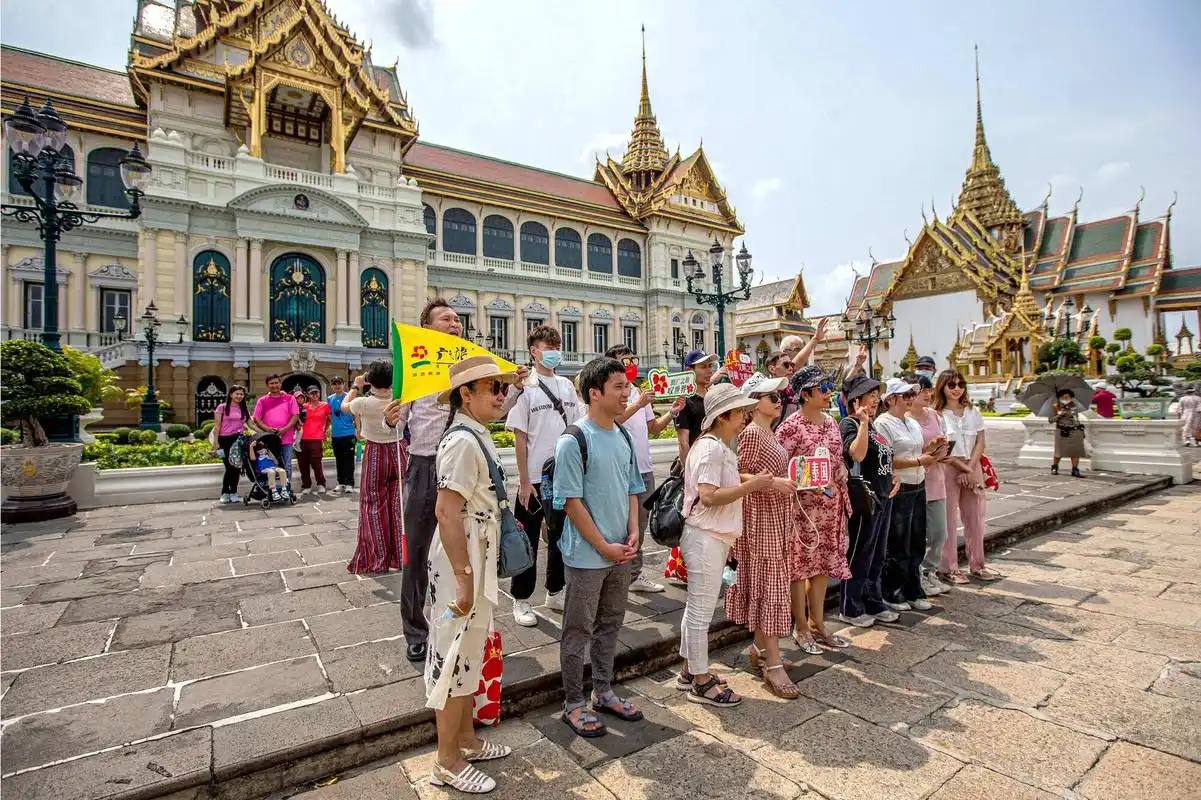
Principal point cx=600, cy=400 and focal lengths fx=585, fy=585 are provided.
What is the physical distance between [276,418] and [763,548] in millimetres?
7003

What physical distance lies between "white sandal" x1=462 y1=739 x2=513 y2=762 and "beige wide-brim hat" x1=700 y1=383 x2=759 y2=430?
5.51 feet

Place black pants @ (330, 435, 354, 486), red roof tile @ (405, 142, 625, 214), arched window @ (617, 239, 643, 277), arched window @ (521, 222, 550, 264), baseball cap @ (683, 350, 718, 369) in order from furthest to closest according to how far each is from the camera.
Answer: arched window @ (617, 239, 643, 277)
arched window @ (521, 222, 550, 264)
red roof tile @ (405, 142, 625, 214)
black pants @ (330, 435, 354, 486)
baseball cap @ (683, 350, 718, 369)

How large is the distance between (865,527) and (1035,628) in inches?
48.9

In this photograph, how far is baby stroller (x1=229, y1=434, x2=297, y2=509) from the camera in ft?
25.2

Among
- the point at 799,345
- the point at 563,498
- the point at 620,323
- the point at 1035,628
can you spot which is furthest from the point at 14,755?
the point at 620,323

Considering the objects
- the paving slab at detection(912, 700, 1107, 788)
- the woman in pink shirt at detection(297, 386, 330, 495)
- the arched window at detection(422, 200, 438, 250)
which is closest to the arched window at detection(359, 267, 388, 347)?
the arched window at detection(422, 200, 438, 250)

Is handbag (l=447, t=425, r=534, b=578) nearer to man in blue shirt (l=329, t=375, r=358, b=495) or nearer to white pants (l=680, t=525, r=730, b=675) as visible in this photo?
white pants (l=680, t=525, r=730, b=675)

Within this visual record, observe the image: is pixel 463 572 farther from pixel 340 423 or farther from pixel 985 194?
pixel 985 194

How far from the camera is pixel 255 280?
20.1 m

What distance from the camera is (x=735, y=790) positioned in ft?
7.32

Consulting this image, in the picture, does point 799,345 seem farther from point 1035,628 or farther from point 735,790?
point 735,790

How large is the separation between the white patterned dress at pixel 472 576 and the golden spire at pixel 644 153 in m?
36.3

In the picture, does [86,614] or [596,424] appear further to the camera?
[86,614]

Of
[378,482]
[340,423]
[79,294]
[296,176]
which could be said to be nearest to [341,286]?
[296,176]
